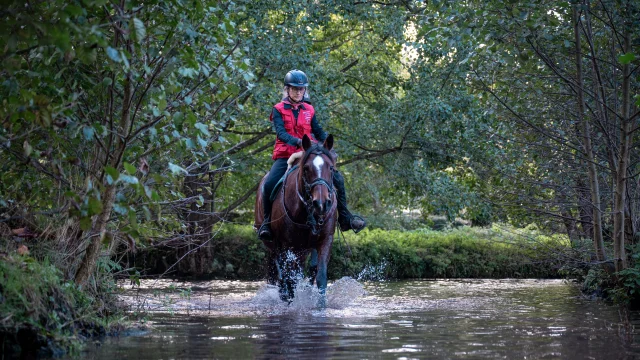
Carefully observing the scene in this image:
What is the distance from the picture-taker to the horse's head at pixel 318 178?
33.2 ft

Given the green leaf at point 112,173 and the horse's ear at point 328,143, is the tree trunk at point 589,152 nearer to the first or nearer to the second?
the horse's ear at point 328,143

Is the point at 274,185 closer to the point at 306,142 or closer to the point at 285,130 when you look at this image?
the point at 285,130

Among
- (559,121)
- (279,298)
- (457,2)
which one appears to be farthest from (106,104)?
(559,121)

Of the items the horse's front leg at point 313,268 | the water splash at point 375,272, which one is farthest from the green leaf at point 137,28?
the water splash at point 375,272

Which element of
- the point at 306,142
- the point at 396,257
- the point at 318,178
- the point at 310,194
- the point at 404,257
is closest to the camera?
the point at 318,178

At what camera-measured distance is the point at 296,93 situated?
11.6 m

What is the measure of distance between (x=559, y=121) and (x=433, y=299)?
3.64 m

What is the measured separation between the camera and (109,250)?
8.55 metres

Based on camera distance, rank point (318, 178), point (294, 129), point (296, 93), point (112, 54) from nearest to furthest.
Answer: point (112, 54) → point (318, 178) → point (296, 93) → point (294, 129)

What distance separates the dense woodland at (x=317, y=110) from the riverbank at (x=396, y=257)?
821 millimetres

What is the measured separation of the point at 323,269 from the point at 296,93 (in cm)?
264

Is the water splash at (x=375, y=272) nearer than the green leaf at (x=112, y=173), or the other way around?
the green leaf at (x=112, y=173)

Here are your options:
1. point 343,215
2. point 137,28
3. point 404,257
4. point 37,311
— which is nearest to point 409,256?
point 404,257

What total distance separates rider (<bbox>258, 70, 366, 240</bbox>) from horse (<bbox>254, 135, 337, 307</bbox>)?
0.39 metres
